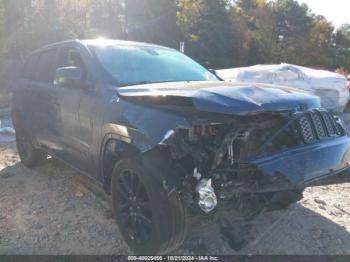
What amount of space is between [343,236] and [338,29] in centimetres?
4227

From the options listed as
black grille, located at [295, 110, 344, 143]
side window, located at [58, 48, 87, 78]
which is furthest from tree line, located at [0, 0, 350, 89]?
black grille, located at [295, 110, 344, 143]

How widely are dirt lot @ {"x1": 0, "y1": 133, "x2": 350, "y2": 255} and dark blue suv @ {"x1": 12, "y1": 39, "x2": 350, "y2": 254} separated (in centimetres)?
35

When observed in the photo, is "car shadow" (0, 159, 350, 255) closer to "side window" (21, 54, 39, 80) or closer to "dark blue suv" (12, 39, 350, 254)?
"dark blue suv" (12, 39, 350, 254)

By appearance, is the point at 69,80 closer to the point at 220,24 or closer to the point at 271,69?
the point at 271,69

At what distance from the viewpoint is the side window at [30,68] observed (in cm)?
575

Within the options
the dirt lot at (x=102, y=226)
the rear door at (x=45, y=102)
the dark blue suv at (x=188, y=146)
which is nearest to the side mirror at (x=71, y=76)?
the dark blue suv at (x=188, y=146)

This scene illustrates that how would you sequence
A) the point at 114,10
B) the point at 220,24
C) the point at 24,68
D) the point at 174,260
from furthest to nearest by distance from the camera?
the point at 114,10
the point at 220,24
the point at 24,68
the point at 174,260

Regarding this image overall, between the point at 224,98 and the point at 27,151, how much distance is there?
3.91 metres

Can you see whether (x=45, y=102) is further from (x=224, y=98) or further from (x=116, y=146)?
(x=224, y=98)

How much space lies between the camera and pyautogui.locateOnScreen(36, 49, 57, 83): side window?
5176mm

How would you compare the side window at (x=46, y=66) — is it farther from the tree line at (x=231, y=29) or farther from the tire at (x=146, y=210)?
the tree line at (x=231, y=29)

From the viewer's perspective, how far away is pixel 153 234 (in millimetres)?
3158

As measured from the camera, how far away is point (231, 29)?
32.8 meters

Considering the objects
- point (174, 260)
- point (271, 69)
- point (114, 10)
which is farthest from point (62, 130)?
point (114, 10)
